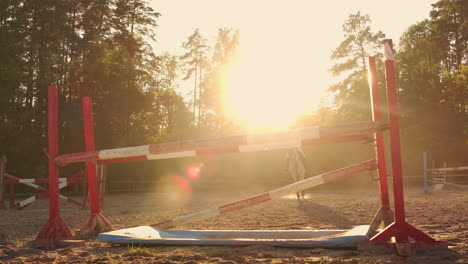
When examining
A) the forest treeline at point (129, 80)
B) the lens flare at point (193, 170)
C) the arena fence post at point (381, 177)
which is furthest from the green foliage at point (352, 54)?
the arena fence post at point (381, 177)

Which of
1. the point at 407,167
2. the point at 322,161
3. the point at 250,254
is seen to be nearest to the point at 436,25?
the point at 407,167

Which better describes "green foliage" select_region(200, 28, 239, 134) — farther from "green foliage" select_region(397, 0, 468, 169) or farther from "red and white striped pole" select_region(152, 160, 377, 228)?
"red and white striped pole" select_region(152, 160, 377, 228)

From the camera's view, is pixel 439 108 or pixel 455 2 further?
pixel 455 2

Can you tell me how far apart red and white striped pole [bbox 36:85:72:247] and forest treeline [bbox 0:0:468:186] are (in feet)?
60.6

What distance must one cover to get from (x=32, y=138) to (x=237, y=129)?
15049mm

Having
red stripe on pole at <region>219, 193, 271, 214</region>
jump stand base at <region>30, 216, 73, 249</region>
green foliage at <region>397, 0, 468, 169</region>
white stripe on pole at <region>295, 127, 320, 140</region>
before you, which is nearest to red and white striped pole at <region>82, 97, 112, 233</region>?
jump stand base at <region>30, 216, 73, 249</region>

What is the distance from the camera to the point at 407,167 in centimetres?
2639

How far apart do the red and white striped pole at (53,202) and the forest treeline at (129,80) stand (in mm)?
18473

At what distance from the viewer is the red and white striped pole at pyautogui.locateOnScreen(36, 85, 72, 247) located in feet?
14.8

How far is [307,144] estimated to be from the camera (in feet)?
12.7

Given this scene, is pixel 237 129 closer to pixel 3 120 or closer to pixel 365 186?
pixel 365 186

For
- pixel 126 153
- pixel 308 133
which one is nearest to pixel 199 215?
pixel 126 153

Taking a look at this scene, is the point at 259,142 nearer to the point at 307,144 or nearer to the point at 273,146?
the point at 273,146

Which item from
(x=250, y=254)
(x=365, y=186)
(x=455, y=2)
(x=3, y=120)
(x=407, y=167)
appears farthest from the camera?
(x=455, y=2)
